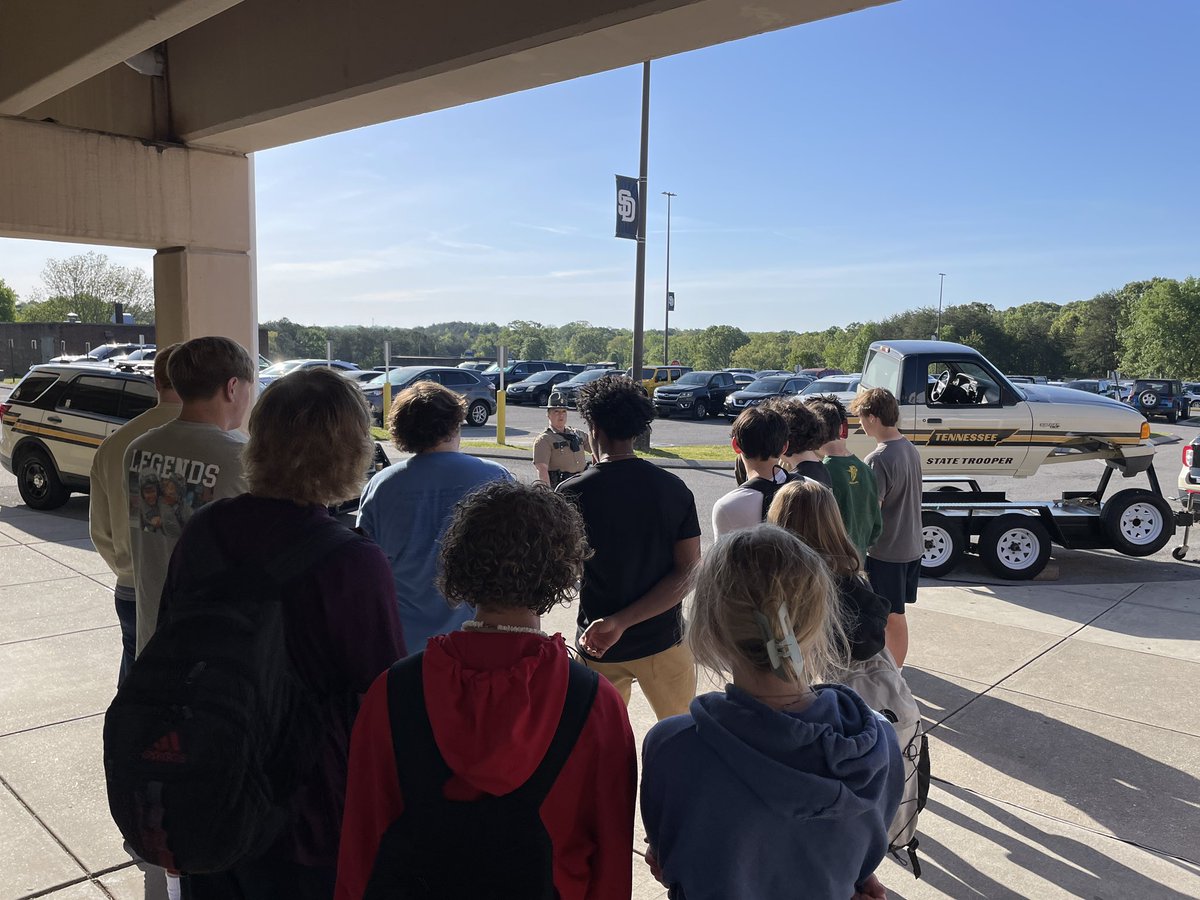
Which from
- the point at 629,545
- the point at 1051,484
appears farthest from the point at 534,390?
the point at 629,545

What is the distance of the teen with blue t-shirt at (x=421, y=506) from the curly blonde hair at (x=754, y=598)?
138cm

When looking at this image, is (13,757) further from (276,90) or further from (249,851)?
(276,90)

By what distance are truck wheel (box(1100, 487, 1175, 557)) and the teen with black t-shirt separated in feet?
24.2

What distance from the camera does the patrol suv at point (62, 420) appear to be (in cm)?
1091

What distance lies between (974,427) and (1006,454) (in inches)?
19.7

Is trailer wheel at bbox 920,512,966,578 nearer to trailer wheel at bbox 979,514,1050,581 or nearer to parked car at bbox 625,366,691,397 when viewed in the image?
trailer wheel at bbox 979,514,1050,581

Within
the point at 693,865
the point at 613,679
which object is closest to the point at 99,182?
the point at 613,679

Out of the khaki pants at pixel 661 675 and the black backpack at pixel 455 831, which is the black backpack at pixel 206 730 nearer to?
the black backpack at pixel 455 831

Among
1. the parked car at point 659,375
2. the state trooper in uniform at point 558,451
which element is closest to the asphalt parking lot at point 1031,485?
the state trooper in uniform at point 558,451

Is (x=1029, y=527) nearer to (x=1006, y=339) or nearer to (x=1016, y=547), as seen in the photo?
(x=1016, y=547)

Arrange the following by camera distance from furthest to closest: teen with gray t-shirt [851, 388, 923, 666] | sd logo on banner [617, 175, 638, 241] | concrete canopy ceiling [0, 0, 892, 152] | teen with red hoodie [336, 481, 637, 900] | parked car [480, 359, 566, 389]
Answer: parked car [480, 359, 566, 389], sd logo on banner [617, 175, 638, 241], teen with gray t-shirt [851, 388, 923, 666], concrete canopy ceiling [0, 0, 892, 152], teen with red hoodie [336, 481, 637, 900]

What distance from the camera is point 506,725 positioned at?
5.16 feet

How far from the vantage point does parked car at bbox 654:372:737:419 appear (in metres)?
31.3

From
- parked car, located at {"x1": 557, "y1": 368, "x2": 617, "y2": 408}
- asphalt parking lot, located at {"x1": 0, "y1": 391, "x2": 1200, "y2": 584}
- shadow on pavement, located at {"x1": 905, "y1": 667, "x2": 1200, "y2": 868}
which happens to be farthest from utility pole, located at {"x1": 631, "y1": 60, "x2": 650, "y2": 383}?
shadow on pavement, located at {"x1": 905, "y1": 667, "x2": 1200, "y2": 868}
